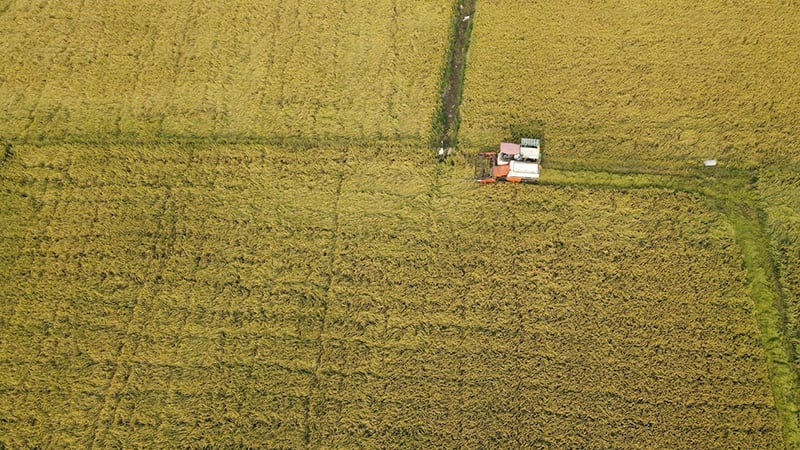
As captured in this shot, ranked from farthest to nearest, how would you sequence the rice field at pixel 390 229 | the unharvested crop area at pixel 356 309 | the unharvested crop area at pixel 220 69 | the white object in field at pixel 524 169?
the unharvested crop area at pixel 220 69 < the white object in field at pixel 524 169 < the rice field at pixel 390 229 < the unharvested crop area at pixel 356 309

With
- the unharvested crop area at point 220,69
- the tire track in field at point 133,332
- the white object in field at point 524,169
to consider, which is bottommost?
the tire track in field at point 133,332

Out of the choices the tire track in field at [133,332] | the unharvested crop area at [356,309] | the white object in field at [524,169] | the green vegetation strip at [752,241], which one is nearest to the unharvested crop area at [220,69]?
the unharvested crop area at [356,309]

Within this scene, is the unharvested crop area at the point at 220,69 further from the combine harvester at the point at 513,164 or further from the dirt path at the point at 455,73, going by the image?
the combine harvester at the point at 513,164

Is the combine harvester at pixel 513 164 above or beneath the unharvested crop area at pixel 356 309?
above

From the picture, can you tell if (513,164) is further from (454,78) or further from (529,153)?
(454,78)

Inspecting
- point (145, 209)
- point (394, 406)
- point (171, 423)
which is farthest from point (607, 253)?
point (145, 209)

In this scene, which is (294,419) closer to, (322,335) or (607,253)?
(322,335)

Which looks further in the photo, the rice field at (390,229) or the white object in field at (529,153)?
the white object in field at (529,153)
